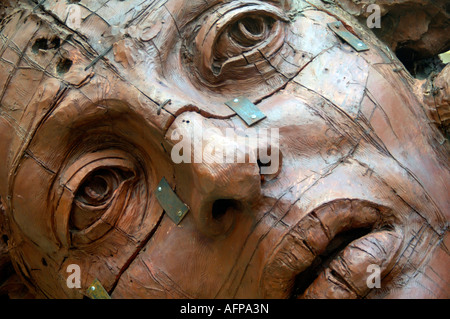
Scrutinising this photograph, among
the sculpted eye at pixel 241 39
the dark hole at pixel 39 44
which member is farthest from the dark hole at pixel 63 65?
the sculpted eye at pixel 241 39

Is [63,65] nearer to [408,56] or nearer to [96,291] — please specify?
[96,291]

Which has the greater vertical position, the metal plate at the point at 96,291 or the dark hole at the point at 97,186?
the dark hole at the point at 97,186

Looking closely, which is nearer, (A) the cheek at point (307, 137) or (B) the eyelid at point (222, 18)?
(A) the cheek at point (307, 137)

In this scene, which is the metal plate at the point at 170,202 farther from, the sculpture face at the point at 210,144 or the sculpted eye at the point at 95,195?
the sculpted eye at the point at 95,195

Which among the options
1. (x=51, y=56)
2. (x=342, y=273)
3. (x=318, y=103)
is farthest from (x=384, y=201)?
(x=51, y=56)

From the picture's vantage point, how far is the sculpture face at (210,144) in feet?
5.54

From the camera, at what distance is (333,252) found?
171 centimetres

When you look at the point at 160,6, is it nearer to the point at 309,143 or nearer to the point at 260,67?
the point at 260,67

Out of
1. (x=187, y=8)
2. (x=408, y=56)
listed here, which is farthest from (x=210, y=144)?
(x=408, y=56)

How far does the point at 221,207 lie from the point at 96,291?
0.64m

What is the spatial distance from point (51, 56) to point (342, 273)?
4.46 feet

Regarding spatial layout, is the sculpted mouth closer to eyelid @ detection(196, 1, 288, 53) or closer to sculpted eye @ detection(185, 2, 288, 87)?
sculpted eye @ detection(185, 2, 288, 87)

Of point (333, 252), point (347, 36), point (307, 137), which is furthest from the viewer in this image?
point (347, 36)

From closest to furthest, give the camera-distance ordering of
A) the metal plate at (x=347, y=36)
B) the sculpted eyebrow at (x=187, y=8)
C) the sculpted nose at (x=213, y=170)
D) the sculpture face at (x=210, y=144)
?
the sculpted nose at (x=213, y=170), the sculpture face at (x=210, y=144), the sculpted eyebrow at (x=187, y=8), the metal plate at (x=347, y=36)
